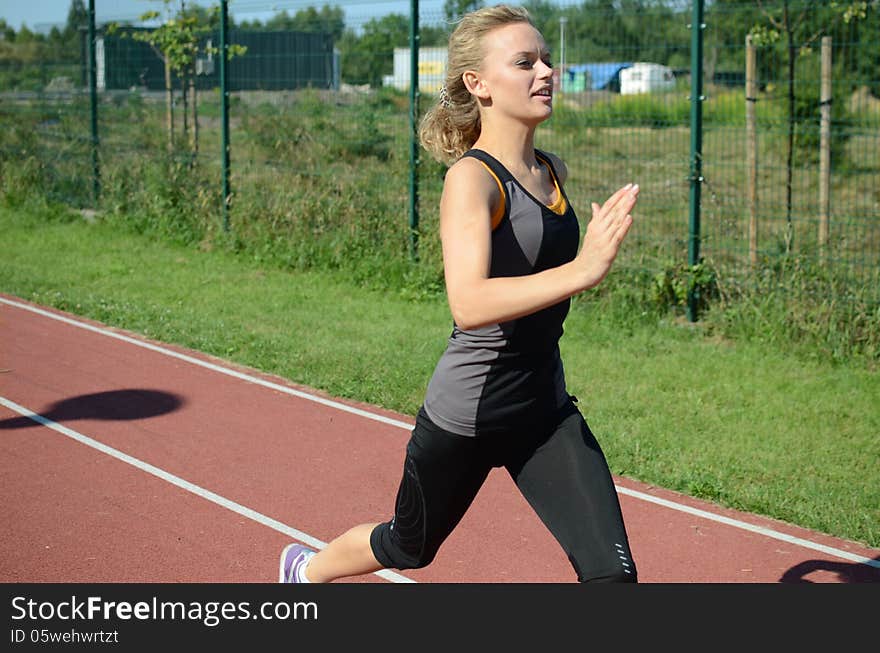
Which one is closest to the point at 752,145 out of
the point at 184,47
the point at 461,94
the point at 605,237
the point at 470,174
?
the point at 461,94

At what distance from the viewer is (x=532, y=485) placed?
4102 mm

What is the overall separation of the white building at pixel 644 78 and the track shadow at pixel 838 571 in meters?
6.73

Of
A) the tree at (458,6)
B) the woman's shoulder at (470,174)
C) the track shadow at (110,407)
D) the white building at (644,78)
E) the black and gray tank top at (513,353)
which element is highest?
the tree at (458,6)

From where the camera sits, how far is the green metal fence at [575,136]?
1089 cm

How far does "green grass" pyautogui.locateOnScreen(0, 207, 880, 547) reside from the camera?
7180 mm

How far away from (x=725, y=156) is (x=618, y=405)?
Result: 4.72 metres

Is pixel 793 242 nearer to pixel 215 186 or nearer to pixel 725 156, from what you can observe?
Answer: pixel 725 156

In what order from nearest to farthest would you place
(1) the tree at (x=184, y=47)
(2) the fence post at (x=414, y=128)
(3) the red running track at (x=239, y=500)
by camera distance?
1. (3) the red running track at (x=239, y=500)
2. (2) the fence post at (x=414, y=128)
3. (1) the tree at (x=184, y=47)

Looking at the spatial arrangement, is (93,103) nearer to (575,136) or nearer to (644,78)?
(575,136)

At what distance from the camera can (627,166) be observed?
12531 mm

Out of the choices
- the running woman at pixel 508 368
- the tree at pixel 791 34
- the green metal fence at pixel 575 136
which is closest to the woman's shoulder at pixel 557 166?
the running woman at pixel 508 368

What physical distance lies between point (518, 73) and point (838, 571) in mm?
3186

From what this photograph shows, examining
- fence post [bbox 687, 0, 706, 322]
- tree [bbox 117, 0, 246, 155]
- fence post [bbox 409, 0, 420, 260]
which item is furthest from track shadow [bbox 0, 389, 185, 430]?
tree [bbox 117, 0, 246, 155]

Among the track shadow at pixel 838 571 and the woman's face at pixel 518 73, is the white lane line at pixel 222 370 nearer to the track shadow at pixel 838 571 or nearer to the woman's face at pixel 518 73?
the track shadow at pixel 838 571
